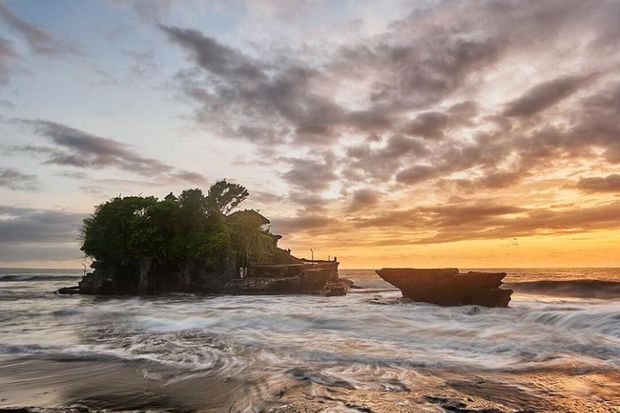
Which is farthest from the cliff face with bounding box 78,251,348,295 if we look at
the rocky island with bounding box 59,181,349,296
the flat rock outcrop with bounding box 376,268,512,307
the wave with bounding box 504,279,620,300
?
the wave with bounding box 504,279,620,300

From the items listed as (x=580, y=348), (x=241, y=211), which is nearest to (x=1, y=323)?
(x=580, y=348)

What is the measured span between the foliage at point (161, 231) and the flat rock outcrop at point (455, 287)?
22378 millimetres

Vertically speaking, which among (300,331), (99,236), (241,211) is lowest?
(300,331)

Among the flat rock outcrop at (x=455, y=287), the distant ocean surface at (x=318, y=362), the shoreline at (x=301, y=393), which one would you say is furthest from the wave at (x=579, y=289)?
the shoreline at (x=301, y=393)

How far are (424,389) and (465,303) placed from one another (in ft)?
73.5

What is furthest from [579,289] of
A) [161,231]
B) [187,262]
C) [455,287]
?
[161,231]

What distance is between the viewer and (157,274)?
4972cm

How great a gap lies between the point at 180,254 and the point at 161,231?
4233mm

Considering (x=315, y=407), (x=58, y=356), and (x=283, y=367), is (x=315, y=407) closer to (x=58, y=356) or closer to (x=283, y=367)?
(x=283, y=367)

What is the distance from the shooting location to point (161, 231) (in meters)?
49.2

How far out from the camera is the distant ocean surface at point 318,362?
26.9 ft

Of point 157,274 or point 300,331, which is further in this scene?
point 157,274

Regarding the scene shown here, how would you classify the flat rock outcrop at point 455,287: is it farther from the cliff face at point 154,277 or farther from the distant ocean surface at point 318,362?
the cliff face at point 154,277

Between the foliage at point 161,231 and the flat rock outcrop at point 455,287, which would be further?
the foliage at point 161,231
